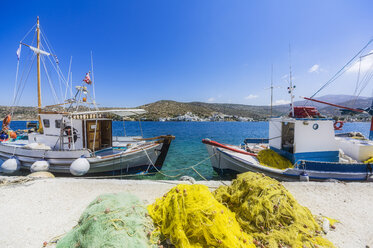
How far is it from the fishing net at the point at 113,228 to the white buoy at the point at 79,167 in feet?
20.1

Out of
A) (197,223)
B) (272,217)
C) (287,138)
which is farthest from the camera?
(287,138)

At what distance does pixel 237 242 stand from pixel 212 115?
12275 centimetres

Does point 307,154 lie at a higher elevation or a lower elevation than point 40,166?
higher

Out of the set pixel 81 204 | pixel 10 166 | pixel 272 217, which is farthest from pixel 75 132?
pixel 272 217

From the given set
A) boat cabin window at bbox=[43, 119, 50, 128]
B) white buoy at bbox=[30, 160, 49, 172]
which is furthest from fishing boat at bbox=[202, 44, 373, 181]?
boat cabin window at bbox=[43, 119, 50, 128]

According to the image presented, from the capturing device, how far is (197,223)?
271 centimetres

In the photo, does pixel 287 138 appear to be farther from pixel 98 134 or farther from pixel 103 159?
pixel 98 134

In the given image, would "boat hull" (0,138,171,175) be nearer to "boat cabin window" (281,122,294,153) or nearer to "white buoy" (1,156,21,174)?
"white buoy" (1,156,21,174)

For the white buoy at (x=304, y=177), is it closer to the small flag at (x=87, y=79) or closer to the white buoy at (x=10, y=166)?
the small flag at (x=87, y=79)

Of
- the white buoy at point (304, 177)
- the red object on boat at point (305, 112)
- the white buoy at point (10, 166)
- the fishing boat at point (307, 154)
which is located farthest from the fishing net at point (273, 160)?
the white buoy at point (10, 166)

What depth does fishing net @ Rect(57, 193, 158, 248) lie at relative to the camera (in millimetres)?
2357

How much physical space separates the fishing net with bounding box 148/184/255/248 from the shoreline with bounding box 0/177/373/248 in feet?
4.76

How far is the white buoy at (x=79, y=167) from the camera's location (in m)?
8.08

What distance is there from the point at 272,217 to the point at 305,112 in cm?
646
